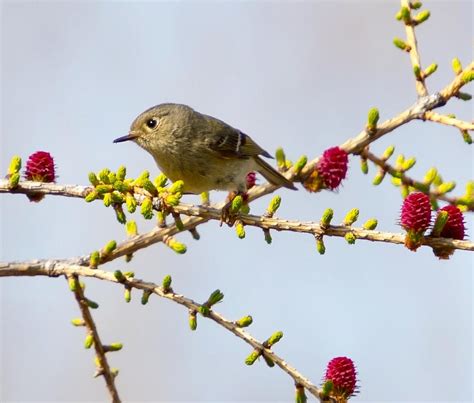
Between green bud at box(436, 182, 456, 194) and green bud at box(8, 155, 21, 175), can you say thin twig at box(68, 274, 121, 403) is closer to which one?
green bud at box(8, 155, 21, 175)

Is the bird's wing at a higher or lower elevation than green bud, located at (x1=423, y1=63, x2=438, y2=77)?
higher

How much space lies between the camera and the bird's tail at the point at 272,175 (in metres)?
3.82

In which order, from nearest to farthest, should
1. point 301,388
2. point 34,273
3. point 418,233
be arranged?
1. point 301,388
2. point 418,233
3. point 34,273

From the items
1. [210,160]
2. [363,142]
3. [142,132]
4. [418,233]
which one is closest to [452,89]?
[363,142]

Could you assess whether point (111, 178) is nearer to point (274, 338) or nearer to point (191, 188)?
point (274, 338)

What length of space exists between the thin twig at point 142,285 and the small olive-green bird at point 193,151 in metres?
1.71

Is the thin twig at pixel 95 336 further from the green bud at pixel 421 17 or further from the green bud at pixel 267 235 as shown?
the green bud at pixel 421 17

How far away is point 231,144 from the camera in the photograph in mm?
4895

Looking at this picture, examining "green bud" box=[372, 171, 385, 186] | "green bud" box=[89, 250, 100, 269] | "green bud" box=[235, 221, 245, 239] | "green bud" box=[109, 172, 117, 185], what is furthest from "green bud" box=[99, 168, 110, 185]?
"green bud" box=[372, 171, 385, 186]

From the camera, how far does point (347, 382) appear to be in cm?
240

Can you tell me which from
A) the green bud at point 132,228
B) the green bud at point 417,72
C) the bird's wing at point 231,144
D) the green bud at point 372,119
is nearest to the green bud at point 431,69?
the green bud at point 417,72

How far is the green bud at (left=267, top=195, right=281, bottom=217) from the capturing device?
2.80m

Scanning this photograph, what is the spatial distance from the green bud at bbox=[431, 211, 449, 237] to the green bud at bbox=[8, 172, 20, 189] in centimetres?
166

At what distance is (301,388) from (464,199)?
1.51 m
